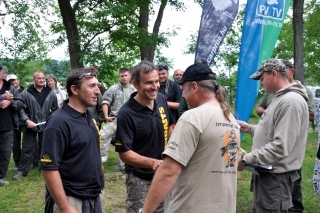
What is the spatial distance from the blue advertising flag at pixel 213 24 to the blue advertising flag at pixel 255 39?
0.31 metres

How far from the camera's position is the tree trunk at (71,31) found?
10586mm

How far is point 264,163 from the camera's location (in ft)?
11.0

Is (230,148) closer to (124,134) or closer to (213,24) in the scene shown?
(124,134)

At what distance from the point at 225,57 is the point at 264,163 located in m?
13.5

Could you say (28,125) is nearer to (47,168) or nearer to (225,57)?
(47,168)

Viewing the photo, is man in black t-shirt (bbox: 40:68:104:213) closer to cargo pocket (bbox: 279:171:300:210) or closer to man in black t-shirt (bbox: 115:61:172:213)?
man in black t-shirt (bbox: 115:61:172:213)

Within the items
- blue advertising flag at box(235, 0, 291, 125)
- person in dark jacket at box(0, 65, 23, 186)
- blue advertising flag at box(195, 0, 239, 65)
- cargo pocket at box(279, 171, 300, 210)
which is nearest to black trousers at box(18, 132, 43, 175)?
person in dark jacket at box(0, 65, 23, 186)

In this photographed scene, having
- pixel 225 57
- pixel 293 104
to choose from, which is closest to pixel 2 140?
pixel 293 104

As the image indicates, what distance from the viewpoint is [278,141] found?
326cm

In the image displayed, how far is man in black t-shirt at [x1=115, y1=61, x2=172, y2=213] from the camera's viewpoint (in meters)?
3.37

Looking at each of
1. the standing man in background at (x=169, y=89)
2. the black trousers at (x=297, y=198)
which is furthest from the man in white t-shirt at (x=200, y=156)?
the standing man in background at (x=169, y=89)

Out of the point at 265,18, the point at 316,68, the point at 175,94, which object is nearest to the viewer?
the point at 265,18

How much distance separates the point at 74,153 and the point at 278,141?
1.70 m

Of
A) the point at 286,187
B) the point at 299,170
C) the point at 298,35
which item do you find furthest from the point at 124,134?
the point at 298,35
